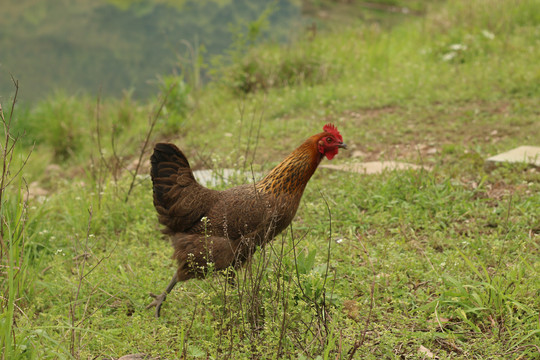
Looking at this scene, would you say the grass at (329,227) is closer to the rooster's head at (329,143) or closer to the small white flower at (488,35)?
the small white flower at (488,35)

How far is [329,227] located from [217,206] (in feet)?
4.33

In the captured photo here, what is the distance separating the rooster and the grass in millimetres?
169

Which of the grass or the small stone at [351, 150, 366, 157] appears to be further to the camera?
the small stone at [351, 150, 366, 157]

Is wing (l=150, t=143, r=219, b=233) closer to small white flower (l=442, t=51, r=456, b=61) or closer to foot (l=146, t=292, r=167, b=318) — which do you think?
foot (l=146, t=292, r=167, b=318)

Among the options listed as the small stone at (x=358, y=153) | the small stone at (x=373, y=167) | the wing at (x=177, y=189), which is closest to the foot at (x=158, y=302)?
the wing at (x=177, y=189)

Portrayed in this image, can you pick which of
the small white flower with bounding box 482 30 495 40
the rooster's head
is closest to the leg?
the rooster's head

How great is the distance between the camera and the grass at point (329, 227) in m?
2.83

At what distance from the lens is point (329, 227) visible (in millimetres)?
4367

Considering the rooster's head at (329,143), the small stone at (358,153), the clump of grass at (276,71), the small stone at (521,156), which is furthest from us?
the clump of grass at (276,71)

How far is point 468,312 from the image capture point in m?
3.07

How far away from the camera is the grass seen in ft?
9.27

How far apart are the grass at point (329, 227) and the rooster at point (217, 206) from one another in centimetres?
17

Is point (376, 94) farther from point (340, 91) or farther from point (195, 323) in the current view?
point (195, 323)

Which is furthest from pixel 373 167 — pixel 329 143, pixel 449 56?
pixel 449 56
